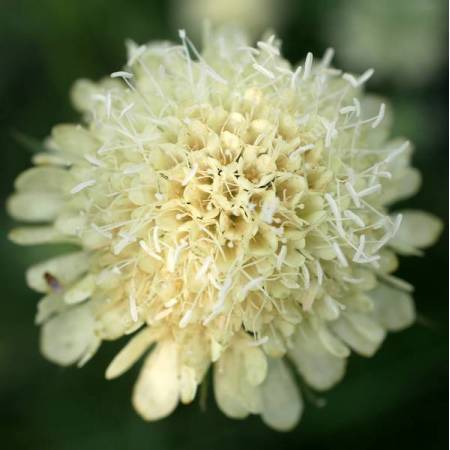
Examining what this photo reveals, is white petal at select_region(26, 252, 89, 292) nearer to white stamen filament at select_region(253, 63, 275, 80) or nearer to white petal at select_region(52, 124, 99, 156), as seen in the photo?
white petal at select_region(52, 124, 99, 156)

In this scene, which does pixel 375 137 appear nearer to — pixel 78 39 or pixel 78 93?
pixel 78 93

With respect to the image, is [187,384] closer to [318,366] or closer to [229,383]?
[229,383]

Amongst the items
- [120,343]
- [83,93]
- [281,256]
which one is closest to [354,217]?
[281,256]

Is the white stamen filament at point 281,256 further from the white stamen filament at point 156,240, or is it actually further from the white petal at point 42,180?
the white petal at point 42,180

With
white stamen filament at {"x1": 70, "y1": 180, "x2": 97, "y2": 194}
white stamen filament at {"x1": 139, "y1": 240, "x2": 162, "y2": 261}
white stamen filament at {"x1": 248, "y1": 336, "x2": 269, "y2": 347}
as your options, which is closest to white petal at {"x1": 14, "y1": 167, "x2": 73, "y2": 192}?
white stamen filament at {"x1": 70, "y1": 180, "x2": 97, "y2": 194}

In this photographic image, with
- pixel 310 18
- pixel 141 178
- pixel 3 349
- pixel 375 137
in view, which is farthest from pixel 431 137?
pixel 3 349

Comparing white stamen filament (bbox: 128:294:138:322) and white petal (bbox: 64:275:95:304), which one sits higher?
white petal (bbox: 64:275:95:304)
